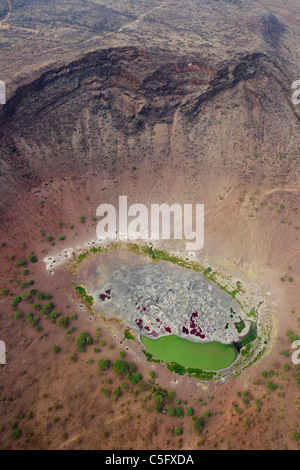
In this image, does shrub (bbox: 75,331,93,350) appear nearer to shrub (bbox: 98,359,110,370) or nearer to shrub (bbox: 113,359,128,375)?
shrub (bbox: 98,359,110,370)

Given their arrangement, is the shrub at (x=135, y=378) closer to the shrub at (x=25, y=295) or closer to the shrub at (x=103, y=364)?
the shrub at (x=103, y=364)

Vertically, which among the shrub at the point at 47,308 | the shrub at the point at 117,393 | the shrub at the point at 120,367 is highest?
the shrub at the point at 47,308

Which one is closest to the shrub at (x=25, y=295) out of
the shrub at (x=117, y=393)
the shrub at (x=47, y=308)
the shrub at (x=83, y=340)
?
the shrub at (x=47, y=308)

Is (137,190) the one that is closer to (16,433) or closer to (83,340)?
(83,340)

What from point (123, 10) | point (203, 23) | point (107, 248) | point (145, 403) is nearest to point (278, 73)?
point (203, 23)

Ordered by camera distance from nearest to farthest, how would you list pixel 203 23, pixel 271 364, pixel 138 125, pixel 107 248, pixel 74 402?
pixel 74 402 → pixel 271 364 → pixel 107 248 → pixel 138 125 → pixel 203 23

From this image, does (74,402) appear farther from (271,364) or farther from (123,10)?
(123,10)

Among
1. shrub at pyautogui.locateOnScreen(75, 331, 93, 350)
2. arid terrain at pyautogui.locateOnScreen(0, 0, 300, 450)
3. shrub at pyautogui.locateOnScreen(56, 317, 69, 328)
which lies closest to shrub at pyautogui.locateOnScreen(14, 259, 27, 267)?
arid terrain at pyautogui.locateOnScreen(0, 0, 300, 450)
